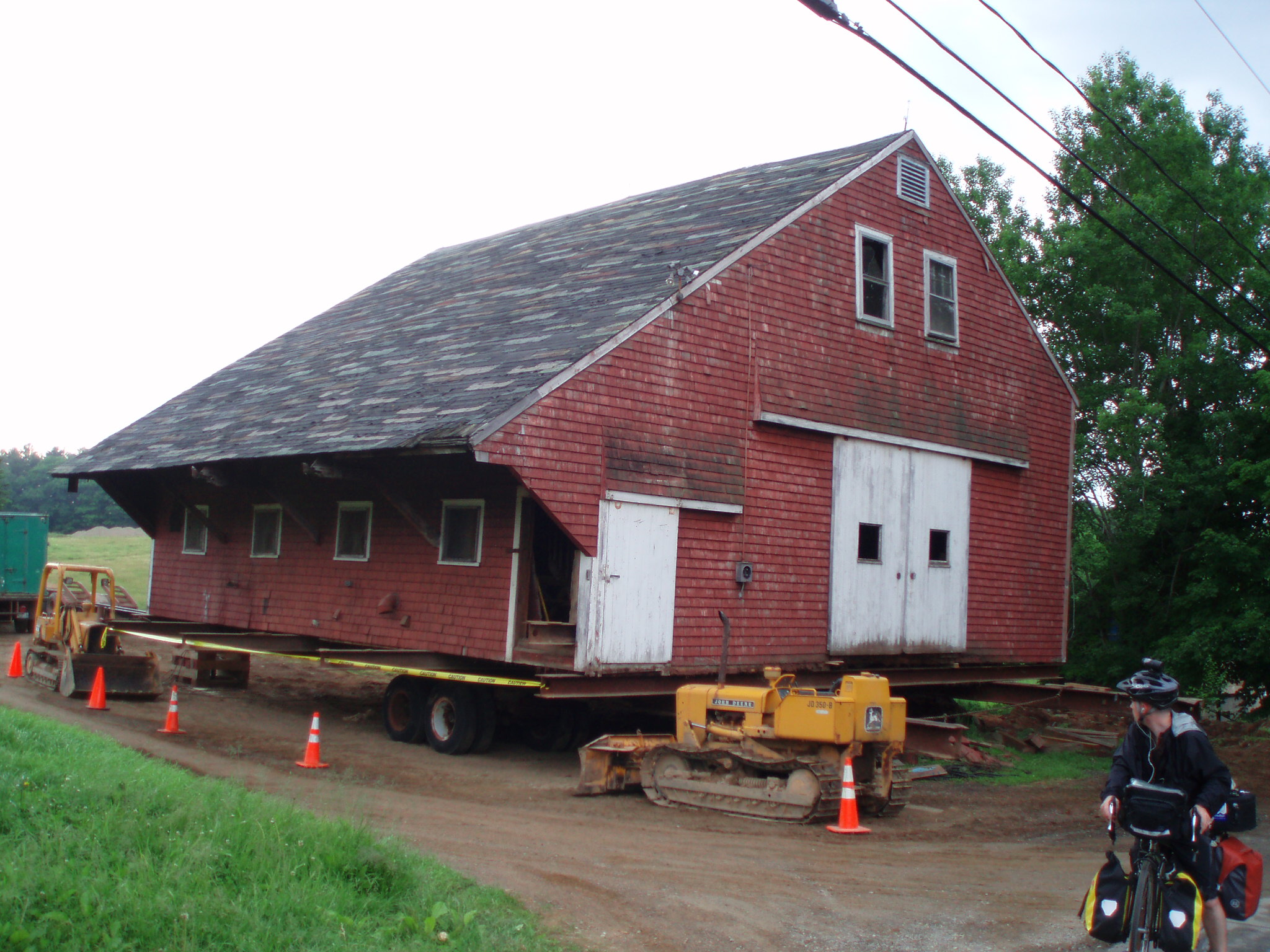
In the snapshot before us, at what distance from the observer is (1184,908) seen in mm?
5590

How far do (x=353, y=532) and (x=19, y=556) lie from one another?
1746 centimetres

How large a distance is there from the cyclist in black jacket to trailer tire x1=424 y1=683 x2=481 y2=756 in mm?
9875

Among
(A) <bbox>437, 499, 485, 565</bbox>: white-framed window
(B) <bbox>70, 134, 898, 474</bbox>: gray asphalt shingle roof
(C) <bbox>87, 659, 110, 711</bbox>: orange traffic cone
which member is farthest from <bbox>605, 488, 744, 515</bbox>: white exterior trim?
(C) <bbox>87, 659, 110, 711</bbox>: orange traffic cone

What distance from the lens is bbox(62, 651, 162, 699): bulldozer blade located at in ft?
58.5

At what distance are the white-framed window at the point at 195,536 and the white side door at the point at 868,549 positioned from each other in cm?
1146

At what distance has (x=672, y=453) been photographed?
14.6 meters

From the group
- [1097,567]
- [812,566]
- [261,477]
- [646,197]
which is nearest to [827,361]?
[812,566]

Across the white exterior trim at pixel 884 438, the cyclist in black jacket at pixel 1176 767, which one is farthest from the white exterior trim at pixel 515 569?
the cyclist in black jacket at pixel 1176 767

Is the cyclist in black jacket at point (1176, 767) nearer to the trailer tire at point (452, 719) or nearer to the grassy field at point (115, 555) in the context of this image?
the trailer tire at point (452, 719)

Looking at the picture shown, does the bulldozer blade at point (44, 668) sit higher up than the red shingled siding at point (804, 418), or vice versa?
the red shingled siding at point (804, 418)

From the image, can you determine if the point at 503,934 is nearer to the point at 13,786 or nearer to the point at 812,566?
the point at 13,786

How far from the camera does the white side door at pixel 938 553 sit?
696 inches

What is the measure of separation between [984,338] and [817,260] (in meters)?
4.14

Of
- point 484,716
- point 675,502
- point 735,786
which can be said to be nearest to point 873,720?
point 735,786
